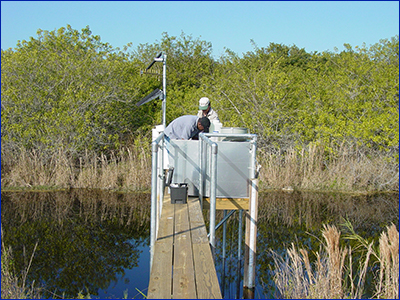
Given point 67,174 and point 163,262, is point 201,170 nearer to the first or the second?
point 163,262

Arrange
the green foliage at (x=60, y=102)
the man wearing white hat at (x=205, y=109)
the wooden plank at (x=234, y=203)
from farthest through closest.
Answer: the green foliage at (x=60, y=102) < the man wearing white hat at (x=205, y=109) < the wooden plank at (x=234, y=203)

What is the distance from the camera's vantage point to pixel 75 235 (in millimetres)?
8766

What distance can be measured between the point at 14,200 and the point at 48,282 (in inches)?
198

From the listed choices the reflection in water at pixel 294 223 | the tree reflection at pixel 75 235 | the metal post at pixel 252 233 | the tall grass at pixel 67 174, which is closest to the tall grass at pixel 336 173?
the reflection in water at pixel 294 223

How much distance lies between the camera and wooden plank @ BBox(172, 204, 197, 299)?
128 inches

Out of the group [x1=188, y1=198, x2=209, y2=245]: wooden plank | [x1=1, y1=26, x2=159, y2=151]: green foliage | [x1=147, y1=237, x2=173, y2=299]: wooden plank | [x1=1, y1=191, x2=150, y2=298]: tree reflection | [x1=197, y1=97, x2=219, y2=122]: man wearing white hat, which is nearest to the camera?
[x1=147, y1=237, x2=173, y2=299]: wooden plank

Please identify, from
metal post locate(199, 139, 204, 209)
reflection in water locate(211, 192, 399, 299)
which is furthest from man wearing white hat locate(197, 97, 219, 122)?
reflection in water locate(211, 192, 399, 299)

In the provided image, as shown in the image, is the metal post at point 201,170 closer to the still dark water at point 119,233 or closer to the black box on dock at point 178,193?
the black box on dock at point 178,193

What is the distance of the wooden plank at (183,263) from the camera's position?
325 centimetres

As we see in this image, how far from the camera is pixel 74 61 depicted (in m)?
13.7

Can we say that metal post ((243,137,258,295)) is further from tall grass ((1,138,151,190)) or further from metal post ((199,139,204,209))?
tall grass ((1,138,151,190))

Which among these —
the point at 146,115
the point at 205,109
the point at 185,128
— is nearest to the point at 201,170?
the point at 185,128

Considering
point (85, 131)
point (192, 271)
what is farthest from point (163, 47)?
point (192, 271)

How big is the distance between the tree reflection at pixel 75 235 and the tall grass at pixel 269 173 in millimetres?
590
